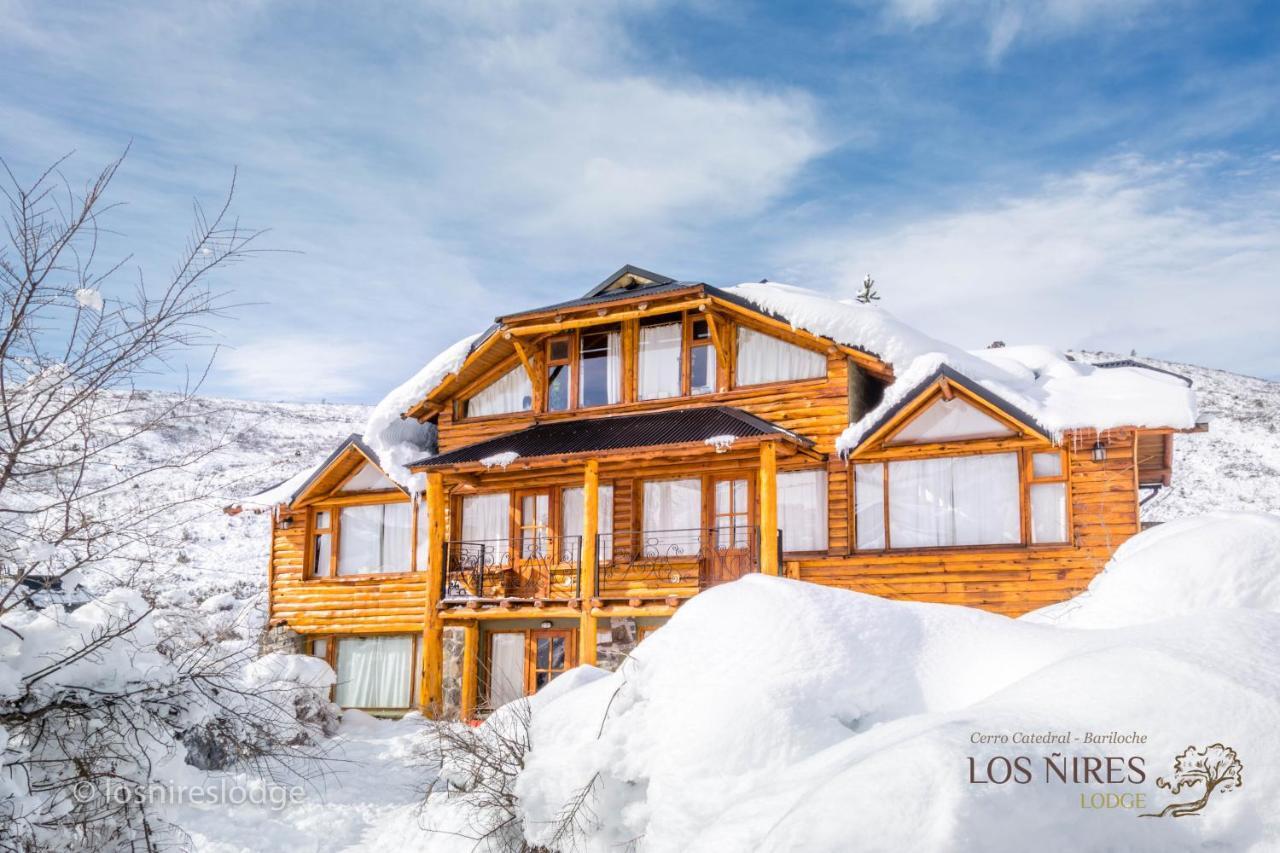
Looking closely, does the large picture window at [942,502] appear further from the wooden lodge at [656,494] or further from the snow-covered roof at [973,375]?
the snow-covered roof at [973,375]

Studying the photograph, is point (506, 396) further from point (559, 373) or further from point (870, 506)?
Result: point (870, 506)

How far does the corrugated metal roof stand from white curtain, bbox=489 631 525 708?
12.4 ft

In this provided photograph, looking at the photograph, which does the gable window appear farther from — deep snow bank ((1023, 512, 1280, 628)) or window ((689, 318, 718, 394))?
deep snow bank ((1023, 512, 1280, 628))

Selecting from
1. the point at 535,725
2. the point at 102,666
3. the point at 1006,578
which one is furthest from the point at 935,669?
the point at 1006,578

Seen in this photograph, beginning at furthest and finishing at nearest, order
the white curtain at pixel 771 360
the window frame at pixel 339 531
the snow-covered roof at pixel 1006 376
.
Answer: the window frame at pixel 339 531 → the white curtain at pixel 771 360 → the snow-covered roof at pixel 1006 376

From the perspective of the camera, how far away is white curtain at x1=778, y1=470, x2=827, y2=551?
17.2 m

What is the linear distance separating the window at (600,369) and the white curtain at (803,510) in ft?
11.9

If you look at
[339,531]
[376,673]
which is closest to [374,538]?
[339,531]

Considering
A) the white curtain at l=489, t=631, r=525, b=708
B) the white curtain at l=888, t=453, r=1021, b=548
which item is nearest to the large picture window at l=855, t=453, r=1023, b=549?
the white curtain at l=888, t=453, r=1021, b=548

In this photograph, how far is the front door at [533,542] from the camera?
1903 cm

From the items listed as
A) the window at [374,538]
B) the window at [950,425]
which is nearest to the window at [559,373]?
the window at [374,538]

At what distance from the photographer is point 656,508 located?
60.4 feet

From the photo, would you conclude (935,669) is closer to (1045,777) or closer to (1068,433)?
(1045,777)

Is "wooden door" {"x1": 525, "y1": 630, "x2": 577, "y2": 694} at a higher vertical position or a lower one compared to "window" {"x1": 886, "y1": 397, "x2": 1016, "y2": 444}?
lower
